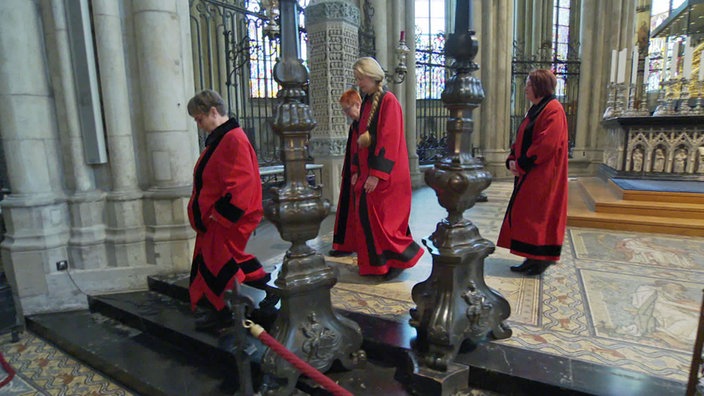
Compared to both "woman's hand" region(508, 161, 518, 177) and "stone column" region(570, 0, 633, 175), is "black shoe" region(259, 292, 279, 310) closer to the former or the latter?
"woman's hand" region(508, 161, 518, 177)

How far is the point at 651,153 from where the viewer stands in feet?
21.1

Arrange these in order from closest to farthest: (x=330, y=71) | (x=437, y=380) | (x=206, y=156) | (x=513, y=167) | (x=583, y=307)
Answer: (x=437, y=380) → (x=206, y=156) → (x=583, y=307) → (x=513, y=167) → (x=330, y=71)

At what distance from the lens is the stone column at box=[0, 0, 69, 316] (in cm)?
336

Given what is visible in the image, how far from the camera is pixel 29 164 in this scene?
3475 mm

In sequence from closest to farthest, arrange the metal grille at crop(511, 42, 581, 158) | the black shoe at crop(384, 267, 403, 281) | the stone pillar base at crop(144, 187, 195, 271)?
the black shoe at crop(384, 267, 403, 281) → the stone pillar base at crop(144, 187, 195, 271) → the metal grille at crop(511, 42, 581, 158)

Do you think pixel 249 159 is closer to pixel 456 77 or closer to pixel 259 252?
pixel 456 77

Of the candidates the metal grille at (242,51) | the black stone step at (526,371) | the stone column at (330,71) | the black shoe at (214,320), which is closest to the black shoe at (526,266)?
the black stone step at (526,371)

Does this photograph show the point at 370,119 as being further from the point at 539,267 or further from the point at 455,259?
the point at 539,267

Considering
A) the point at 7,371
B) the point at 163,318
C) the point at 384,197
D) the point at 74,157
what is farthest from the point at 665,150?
the point at 7,371

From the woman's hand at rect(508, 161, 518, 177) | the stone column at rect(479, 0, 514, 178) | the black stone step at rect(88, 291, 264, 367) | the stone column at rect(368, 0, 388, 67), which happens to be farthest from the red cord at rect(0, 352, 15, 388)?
the stone column at rect(479, 0, 514, 178)

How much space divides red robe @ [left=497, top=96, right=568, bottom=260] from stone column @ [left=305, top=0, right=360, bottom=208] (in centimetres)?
362

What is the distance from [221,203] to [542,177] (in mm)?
2584

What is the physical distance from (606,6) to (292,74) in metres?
11.4

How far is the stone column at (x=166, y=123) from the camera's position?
3.59m
